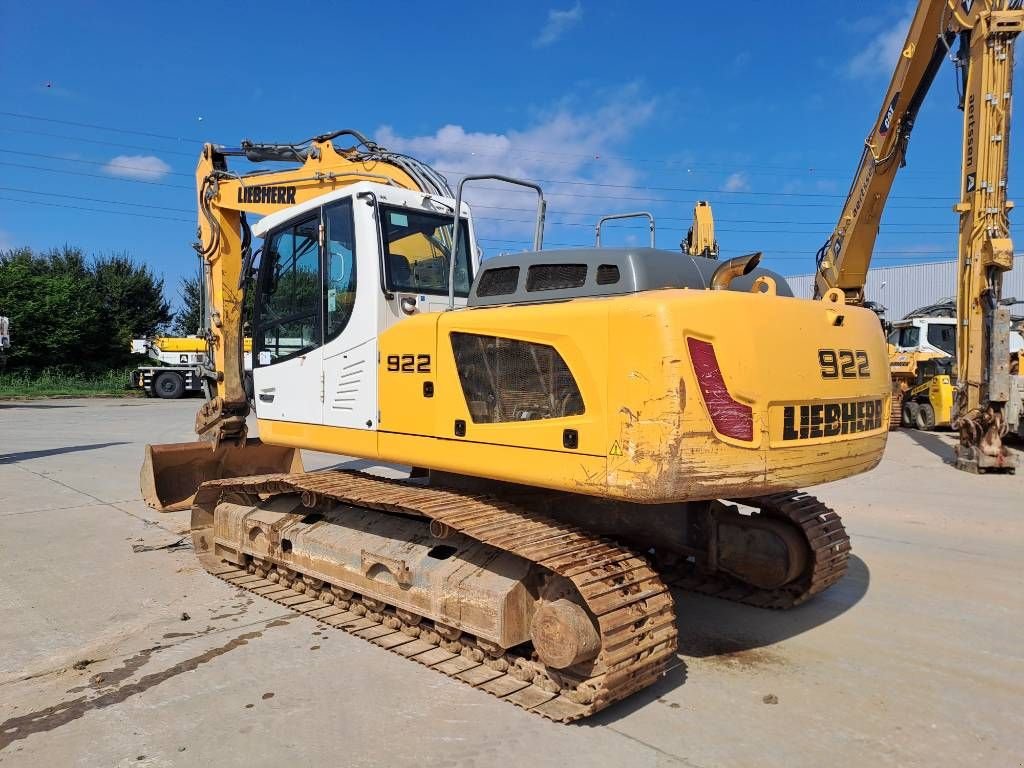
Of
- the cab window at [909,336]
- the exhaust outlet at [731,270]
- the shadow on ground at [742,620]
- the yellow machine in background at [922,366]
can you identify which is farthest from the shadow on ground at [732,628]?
the cab window at [909,336]

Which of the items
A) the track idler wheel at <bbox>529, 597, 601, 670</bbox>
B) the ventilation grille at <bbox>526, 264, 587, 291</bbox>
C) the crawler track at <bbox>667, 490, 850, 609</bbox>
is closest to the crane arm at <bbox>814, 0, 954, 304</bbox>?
the crawler track at <bbox>667, 490, 850, 609</bbox>

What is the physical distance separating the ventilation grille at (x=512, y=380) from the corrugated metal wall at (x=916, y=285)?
33493 mm

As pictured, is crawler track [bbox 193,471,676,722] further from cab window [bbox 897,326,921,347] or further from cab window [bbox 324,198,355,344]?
cab window [bbox 897,326,921,347]

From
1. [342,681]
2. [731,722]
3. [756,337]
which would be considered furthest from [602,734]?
[756,337]

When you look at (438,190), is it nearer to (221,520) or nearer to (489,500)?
(489,500)

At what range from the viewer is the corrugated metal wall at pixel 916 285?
113 feet

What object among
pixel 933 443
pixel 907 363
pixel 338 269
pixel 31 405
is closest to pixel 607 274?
pixel 338 269

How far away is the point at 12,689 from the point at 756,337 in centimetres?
404

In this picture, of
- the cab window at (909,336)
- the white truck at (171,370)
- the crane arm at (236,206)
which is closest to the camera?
the crane arm at (236,206)

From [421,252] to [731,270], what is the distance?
2.00 m

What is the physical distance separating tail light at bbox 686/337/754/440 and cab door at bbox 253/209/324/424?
2634 millimetres

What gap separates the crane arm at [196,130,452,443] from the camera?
634cm

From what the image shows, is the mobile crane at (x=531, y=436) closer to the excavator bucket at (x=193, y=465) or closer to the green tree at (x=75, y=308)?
the excavator bucket at (x=193, y=465)

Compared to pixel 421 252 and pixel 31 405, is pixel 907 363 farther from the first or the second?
pixel 31 405
